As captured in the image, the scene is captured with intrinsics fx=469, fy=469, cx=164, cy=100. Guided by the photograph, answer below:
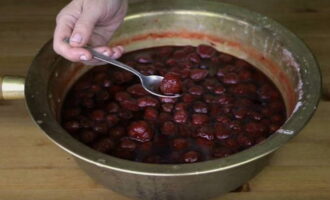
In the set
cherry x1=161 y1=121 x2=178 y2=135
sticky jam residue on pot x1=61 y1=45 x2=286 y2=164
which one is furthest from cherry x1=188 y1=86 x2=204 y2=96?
cherry x1=161 y1=121 x2=178 y2=135

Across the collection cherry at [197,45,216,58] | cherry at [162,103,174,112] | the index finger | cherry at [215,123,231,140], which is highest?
the index finger

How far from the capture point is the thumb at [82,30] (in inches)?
33.9

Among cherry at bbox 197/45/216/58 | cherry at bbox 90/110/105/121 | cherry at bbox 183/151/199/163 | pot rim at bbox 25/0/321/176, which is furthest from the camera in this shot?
cherry at bbox 197/45/216/58

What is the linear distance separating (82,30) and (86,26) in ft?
0.05

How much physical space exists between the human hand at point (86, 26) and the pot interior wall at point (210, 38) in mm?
86

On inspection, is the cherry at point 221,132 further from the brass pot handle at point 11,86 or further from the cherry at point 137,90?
the brass pot handle at point 11,86

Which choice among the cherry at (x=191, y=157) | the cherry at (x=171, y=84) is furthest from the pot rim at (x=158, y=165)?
the cherry at (x=171, y=84)

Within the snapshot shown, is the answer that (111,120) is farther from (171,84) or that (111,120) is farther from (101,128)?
(171,84)

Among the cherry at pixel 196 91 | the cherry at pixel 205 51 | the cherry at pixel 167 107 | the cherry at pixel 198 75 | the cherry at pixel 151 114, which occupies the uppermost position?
the cherry at pixel 205 51

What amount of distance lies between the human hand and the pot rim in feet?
0.27

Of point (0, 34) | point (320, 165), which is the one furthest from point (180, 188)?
point (0, 34)

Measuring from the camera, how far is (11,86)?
90 cm

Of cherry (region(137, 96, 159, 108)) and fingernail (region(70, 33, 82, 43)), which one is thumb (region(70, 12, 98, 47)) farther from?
cherry (region(137, 96, 159, 108))

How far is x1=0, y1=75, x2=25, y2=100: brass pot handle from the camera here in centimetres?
89
